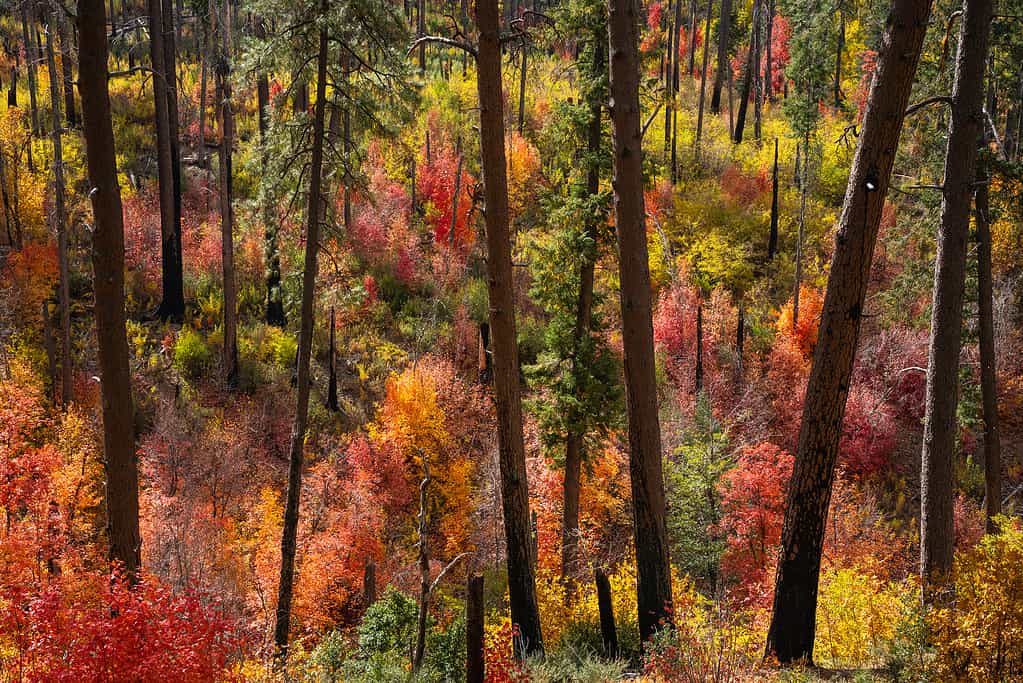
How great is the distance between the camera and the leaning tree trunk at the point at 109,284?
21.3ft

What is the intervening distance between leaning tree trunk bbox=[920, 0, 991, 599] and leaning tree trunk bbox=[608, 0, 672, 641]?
340cm

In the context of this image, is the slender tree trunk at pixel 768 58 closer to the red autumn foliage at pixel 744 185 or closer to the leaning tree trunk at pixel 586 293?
the red autumn foliage at pixel 744 185

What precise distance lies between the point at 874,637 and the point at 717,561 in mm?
9939

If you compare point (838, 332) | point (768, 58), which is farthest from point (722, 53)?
point (838, 332)

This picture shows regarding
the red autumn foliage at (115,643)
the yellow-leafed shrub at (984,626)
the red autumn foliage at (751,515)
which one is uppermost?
the yellow-leafed shrub at (984,626)

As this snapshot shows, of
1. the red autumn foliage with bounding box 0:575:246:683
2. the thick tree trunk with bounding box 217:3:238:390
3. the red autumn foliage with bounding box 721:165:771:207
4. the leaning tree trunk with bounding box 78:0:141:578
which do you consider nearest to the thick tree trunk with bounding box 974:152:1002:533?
the red autumn foliage with bounding box 0:575:246:683

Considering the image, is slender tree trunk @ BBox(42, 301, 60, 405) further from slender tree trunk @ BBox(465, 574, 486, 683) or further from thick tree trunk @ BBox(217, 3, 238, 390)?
slender tree trunk @ BBox(465, 574, 486, 683)

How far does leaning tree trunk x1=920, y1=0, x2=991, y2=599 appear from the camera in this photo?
8703mm

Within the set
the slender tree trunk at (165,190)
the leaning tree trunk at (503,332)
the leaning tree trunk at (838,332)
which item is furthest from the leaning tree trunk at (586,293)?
the slender tree trunk at (165,190)

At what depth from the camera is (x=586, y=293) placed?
1526 cm

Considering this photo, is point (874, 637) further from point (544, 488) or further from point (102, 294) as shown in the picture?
point (544, 488)

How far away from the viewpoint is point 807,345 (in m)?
28.9

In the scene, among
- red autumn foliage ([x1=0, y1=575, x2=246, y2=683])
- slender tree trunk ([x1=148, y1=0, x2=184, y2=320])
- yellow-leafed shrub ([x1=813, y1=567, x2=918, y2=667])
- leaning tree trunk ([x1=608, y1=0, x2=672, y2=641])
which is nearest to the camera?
red autumn foliage ([x1=0, y1=575, x2=246, y2=683])

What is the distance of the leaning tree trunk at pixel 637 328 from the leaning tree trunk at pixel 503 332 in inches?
46.8
